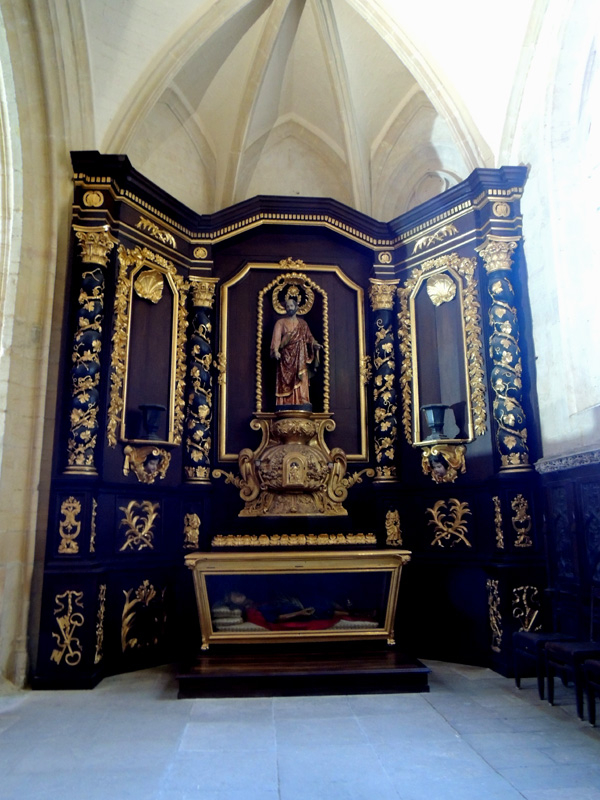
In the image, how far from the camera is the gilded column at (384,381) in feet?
23.5

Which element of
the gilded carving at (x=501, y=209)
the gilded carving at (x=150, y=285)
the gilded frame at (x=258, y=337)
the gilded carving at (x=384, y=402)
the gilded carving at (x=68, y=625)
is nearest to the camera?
the gilded carving at (x=68, y=625)

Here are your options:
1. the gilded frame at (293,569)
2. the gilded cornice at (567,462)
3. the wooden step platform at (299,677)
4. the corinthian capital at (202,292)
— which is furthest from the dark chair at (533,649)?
the corinthian capital at (202,292)

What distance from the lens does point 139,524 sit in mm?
6387

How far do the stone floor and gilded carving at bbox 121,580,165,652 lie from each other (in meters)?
0.73

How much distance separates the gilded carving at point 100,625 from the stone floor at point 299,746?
0.36 meters

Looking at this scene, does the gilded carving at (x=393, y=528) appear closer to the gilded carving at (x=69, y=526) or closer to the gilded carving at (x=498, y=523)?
the gilded carving at (x=498, y=523)

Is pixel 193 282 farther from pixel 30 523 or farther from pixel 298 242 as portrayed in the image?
pixel 30 523

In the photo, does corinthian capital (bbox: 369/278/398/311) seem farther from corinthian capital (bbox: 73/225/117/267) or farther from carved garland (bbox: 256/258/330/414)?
corinthian capital (bbox: 73/225/117/267)

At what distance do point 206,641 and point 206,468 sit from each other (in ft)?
6.28

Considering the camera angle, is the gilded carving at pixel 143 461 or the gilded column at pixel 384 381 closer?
the gilded carving at pixel 143 461

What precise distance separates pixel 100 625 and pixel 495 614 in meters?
3.61

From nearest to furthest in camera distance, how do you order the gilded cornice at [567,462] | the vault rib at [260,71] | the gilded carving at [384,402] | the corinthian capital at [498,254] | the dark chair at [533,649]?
the dark chair at [533,649] < the gilded cornice at [567,462] < the corinthian capital at [498,254] < the gilded carving at [384,402] < the vault rib at [260,71]

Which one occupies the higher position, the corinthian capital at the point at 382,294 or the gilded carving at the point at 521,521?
the corinthian capital at the point at 382,294

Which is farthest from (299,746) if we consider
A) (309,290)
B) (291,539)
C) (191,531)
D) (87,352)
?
(309,290)
